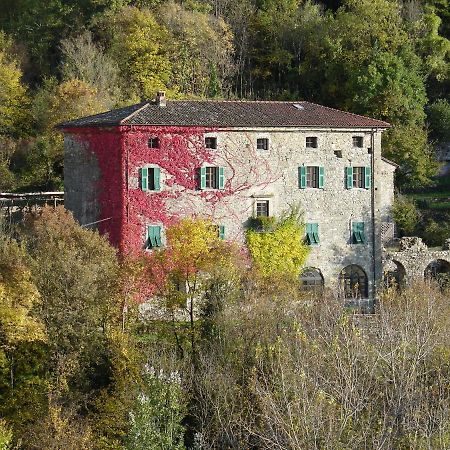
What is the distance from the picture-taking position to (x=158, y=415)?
35594 millimetres

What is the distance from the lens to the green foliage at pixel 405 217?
57844mm

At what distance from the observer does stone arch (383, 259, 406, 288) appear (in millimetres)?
51844

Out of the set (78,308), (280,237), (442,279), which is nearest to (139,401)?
(78,308)

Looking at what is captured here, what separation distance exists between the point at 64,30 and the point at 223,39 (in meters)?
8.53

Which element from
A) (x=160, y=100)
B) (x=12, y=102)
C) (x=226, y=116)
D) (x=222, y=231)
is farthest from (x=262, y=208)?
(x=12, y=102)

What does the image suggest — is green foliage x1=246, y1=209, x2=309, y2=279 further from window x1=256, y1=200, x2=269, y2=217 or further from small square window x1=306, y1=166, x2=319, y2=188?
small square window x1=306, y1=166, x2=319, y2=188

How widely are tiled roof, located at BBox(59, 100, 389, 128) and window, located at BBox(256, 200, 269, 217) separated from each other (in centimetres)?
297

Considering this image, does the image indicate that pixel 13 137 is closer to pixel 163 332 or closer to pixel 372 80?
pixel 372 80

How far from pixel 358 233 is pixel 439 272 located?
5058mm

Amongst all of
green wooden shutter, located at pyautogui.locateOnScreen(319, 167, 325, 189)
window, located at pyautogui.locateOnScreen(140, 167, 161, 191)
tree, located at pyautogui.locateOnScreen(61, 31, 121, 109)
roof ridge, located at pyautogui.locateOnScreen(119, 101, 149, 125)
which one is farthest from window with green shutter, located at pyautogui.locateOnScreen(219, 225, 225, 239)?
tree, located at pyautogui.locateOnScreen(61, 31, 121, 109)

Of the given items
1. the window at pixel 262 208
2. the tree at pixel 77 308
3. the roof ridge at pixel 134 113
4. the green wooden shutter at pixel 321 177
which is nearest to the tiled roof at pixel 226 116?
the roof ridge at pixel 134 113

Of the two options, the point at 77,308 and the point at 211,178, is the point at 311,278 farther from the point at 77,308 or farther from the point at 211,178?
the point at 77,308

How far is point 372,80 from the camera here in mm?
63469

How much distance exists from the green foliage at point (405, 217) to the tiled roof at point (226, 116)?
24.8ft
